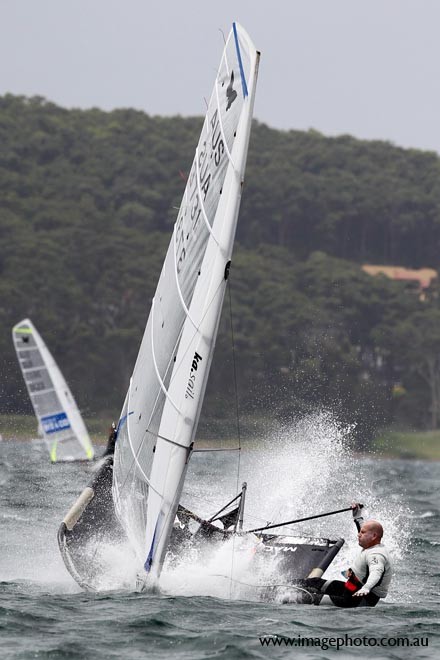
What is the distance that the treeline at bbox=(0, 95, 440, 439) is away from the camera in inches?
2618

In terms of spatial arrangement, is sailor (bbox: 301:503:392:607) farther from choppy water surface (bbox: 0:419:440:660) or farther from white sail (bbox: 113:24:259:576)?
white sail (bbox: 113:24:259:576)

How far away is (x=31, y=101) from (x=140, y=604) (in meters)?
101

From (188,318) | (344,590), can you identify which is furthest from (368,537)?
(188,318)

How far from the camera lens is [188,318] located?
10656 mm

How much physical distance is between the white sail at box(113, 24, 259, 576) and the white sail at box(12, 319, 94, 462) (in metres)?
21.0

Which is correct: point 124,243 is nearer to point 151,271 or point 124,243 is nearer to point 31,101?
point 151,271

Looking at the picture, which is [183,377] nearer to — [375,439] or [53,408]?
[53,408]

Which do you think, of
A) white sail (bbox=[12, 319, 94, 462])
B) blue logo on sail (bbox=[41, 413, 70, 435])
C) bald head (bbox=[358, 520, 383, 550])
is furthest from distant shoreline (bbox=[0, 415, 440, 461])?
bald head (bbox=[358, 520, 383, 550])

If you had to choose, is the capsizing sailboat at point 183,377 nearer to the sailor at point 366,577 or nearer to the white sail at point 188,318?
the white sail at point 188,318

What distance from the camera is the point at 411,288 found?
84.7 meters

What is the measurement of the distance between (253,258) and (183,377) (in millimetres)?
71301

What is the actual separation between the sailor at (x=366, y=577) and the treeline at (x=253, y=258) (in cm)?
4108

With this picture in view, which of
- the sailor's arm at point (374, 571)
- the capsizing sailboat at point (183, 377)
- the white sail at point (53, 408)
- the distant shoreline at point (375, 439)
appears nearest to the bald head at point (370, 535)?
the sailor's arm at point (374, 571)

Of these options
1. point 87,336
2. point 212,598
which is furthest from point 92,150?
point 212,598
